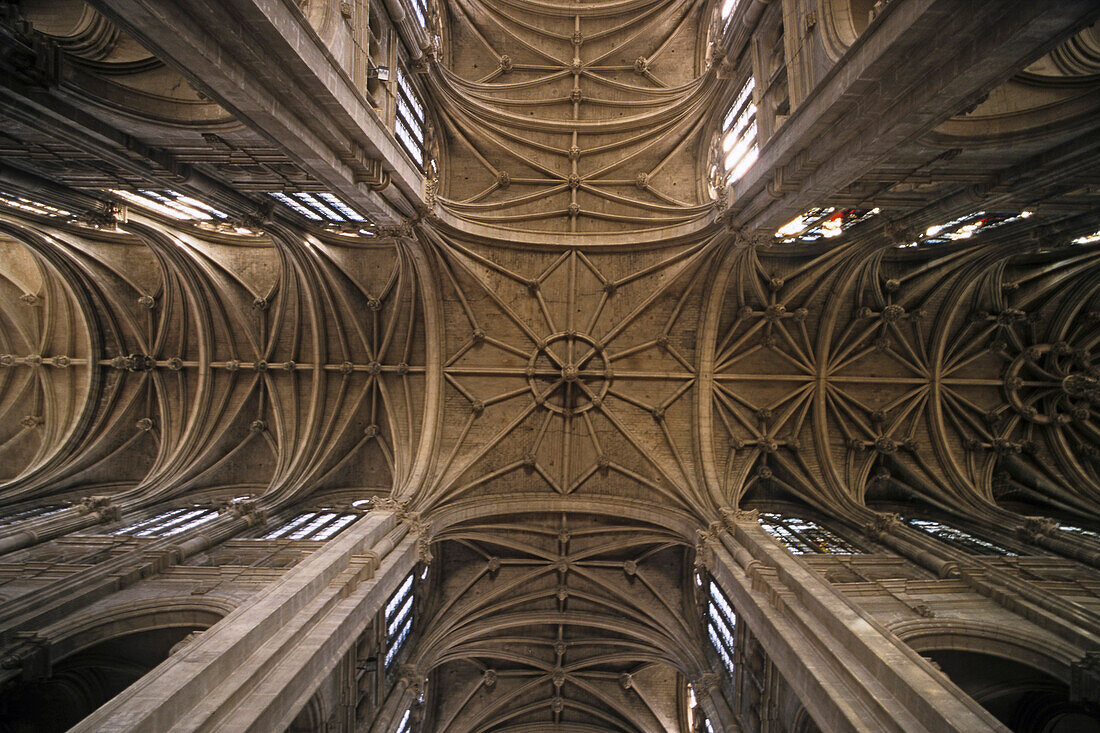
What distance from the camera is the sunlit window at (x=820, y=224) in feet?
47.9

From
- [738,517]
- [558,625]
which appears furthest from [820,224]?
[558,625]

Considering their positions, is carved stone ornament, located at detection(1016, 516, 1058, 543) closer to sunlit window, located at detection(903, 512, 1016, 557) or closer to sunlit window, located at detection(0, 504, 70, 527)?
sunlit window, located at detection(903, 512, 1016, 557)

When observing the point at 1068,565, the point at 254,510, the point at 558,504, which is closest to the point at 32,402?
the point at 254,510

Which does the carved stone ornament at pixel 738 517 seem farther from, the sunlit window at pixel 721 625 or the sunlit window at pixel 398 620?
the sunlit window at pixel 398 620

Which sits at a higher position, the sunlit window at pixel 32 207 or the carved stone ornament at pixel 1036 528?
the sunlit window at pixel 32 207

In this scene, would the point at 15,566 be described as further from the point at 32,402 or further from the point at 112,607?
the point at 32,402

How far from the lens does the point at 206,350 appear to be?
68.3ft

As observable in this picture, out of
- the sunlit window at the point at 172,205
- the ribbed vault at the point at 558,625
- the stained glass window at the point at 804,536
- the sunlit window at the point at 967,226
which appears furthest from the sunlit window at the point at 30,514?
the sunlit window at the point at 967,226

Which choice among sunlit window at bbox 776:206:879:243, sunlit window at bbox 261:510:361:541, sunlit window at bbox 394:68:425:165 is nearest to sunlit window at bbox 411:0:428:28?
sunlit window at bbox 394:68:425:165

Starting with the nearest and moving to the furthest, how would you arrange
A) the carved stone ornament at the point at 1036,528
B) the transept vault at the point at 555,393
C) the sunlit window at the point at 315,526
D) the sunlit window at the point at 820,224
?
the transept vault at the point at 555,393
the sunlit window at the point at 820,224
the carved stone ornament at the point at 1036,528
the sunlit window at the point at 315,526

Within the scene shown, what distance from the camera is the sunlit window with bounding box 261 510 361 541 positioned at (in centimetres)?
1669

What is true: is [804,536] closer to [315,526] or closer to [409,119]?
[315,526]

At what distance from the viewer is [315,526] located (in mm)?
17625

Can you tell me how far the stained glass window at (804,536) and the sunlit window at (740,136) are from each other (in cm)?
1086
